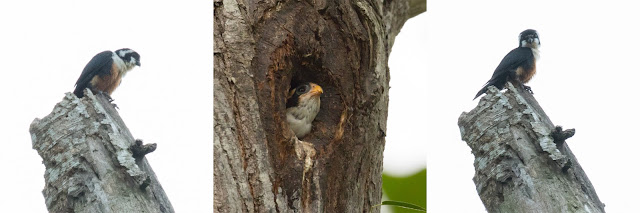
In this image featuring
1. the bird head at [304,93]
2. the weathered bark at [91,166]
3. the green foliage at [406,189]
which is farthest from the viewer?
the green foliage at [406,189]

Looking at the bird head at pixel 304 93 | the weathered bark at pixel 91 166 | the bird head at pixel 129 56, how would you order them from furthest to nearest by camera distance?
the bird head at pixel 304 93, the bird head at pixel 129 56, the weathered bark at pixel 91 166

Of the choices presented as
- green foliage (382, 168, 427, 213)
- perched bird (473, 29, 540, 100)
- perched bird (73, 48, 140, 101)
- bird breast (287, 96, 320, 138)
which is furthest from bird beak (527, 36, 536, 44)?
perched bird (73, 48, 140, 101)

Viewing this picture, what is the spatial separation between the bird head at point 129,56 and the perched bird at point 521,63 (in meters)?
1.33

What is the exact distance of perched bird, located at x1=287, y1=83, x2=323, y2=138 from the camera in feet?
9.28

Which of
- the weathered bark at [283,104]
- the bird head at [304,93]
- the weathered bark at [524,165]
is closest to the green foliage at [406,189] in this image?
the weathered bark at [283,104]

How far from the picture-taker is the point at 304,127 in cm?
291

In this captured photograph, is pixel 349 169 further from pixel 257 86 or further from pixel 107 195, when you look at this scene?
pixel 107 195

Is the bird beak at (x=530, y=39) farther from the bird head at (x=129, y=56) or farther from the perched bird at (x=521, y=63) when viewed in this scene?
the bird head at (x=129, y=56)

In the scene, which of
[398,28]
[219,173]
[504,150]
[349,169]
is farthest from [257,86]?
[398,28]

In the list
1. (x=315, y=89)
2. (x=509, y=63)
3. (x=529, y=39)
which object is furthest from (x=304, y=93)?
(x=529, y=39)

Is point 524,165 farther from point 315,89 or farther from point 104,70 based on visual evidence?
point 104,70

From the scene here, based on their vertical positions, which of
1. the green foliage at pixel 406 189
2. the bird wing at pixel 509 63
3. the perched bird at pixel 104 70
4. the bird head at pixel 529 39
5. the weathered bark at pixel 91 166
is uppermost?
the bird head at pixel 529 39

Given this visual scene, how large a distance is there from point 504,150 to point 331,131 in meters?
0.69

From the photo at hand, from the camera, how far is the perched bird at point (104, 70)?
2467 mm
